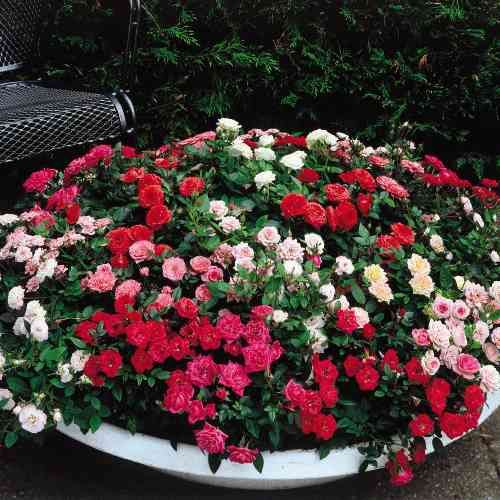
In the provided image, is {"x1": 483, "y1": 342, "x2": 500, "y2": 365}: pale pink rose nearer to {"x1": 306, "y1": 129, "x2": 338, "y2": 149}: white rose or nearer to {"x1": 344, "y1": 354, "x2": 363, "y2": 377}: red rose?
{"x1": 344, "y1": 354, "x2": 363, "y2": 377}: red rose

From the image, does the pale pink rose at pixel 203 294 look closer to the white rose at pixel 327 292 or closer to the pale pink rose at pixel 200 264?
the pale pink rose at pixel 200 264

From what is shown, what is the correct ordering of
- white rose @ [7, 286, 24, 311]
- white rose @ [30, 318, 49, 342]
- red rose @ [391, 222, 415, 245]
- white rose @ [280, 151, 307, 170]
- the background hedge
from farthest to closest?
the background hedge, white rose @ [280, 151, 307, 170], red rose @ [391, 222, 415, 245], white rose @ [7, 286, 24, 311], white rose @ [30, 318, 49, 342]

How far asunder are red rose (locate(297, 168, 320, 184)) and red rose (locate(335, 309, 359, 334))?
52 cm

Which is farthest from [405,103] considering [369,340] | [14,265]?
[14,265]

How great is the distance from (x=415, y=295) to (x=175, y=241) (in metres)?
0.69

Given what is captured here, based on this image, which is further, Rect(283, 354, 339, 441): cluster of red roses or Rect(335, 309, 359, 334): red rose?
Rect(335, 309, 359, 334): red rose

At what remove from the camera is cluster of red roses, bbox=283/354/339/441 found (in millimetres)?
1536

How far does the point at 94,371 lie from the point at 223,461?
378mm

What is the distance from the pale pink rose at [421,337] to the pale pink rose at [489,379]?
163 millimetres

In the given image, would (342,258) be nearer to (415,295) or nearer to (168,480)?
(415,295)

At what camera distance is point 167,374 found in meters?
1.57

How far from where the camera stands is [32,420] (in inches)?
60.1

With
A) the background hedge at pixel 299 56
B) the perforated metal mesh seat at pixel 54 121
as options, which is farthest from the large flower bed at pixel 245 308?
the background hedge at pixel 299 56

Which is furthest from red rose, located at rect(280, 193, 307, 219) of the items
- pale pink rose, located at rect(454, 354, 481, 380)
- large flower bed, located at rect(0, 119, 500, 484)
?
pale pink rose, located at rect(454, 354, 481, 380)
